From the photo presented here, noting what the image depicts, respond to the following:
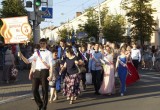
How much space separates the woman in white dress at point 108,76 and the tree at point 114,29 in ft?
102

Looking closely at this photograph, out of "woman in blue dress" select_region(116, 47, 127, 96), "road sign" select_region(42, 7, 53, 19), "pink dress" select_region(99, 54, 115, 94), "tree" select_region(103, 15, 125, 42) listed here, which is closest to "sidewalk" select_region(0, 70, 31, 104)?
"pink dress" select_region(99, 54, 115, 94)

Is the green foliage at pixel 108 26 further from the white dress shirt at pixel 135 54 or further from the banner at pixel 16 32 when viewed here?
the banner at pixel 16 32

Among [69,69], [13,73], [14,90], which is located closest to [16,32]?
[69,69]

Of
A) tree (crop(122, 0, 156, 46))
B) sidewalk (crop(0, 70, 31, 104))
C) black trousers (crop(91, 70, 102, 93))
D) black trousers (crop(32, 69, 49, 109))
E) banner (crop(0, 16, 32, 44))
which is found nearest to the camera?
banner (crop(0, 16, 32, 44))

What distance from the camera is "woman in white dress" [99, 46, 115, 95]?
13953 mm

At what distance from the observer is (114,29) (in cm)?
4622

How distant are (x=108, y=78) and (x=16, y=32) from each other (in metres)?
4.55

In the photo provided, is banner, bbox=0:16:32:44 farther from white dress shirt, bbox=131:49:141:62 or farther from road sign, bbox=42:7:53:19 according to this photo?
road sign, bbox=42:7:53:19

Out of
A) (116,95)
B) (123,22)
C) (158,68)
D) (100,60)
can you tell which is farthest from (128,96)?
(123,22)

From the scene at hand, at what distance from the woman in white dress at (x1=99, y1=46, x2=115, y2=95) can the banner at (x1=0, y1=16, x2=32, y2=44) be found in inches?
168

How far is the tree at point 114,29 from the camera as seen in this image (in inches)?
1807

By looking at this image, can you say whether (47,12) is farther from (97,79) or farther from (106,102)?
(106,102)

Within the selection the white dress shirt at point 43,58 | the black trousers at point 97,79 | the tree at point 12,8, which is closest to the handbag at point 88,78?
the black trousers at point 97,79

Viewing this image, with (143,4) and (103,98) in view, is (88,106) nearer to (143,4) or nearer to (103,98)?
(103,98)
